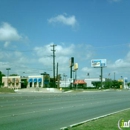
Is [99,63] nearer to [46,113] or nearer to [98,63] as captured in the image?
[98,63]

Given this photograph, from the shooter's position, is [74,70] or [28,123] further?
[74,70]

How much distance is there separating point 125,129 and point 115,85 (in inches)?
→ 5043

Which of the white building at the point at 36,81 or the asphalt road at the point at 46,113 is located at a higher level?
the white building at the point at 36,81

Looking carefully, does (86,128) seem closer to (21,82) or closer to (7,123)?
(7,123)

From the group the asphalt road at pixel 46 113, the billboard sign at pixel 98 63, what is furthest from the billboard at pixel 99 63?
the asphalt road at pixel 46 113

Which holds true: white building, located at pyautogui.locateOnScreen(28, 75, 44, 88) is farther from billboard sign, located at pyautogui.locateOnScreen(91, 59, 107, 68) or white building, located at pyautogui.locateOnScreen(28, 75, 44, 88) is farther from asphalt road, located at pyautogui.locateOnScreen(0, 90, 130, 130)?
asphalt road, located at pyautogui.locateOnScreen(0, 90, 130, 130)

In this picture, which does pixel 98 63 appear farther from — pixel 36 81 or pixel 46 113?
pixel 46 113

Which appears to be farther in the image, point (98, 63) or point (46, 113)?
point (98, 63)

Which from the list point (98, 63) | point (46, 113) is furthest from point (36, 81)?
point (46, 113)

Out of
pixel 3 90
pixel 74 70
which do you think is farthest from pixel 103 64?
pixel 3 90

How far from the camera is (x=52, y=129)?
10.7m

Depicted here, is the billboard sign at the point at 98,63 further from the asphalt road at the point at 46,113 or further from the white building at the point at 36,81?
the asphalt road at the point at 46,113

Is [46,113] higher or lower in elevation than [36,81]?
lower

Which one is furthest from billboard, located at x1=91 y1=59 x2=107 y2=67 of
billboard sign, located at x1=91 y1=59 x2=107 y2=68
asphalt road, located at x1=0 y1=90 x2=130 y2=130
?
asphalt road, located at x1=0 y1=90 x2=130 y2=130
